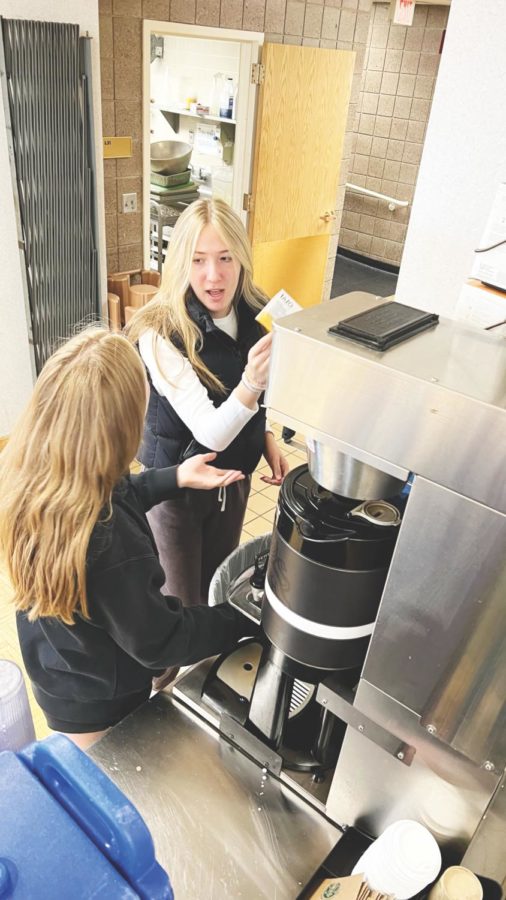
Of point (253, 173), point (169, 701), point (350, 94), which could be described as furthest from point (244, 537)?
point (350, 94)

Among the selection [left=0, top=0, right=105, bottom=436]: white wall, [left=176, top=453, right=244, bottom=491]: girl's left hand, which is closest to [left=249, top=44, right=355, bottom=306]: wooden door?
[left=0, top=0, right=105, bottom=436]: white wall

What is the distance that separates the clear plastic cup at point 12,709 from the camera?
55.7 inches

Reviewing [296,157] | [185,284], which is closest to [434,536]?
[185,284]

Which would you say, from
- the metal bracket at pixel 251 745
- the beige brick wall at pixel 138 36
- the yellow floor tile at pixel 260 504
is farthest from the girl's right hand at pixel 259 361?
the beige brick wall at pixel 138 36

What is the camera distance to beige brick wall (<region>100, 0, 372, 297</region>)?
3.21 metres

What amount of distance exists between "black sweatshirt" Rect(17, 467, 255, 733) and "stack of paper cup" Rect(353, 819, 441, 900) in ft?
1.36

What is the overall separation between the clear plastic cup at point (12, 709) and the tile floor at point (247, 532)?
0.26 metres

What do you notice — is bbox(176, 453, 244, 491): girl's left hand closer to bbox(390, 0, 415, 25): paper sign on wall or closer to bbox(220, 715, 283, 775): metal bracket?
bbox(220, 715, 283, 775): metal bracket

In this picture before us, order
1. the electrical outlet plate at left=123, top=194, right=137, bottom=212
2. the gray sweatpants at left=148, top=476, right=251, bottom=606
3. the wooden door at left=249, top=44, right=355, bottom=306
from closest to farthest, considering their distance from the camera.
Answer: the gray sweatpants at left=148, top=476, right=251, bottom=606 → the electrical outlet plate at left=123, top=194, right=137, bottom=212 → the wooden door at left=249, top=44, right=355, bottom=306

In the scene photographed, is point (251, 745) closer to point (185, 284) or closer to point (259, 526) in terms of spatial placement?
point (185, 284)

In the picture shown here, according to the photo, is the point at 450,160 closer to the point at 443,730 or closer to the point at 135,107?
the point at 443,730

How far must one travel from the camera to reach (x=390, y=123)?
650 centimetres

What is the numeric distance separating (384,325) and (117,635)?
64cm

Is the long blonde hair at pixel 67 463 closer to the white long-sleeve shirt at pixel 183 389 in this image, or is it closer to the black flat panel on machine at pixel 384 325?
the black flat panel on machine at pixel 384 325
